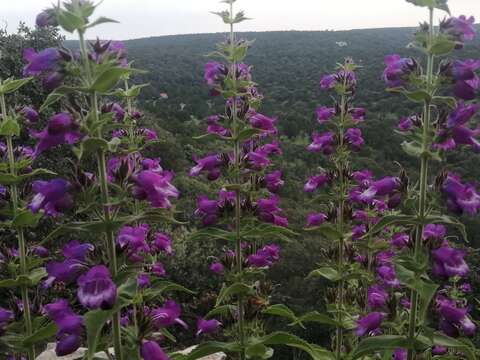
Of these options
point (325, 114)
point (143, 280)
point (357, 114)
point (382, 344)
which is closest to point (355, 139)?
point (357, 114)

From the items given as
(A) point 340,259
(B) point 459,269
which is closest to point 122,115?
(A) point 340,259

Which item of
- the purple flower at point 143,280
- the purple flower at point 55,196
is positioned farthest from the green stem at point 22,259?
the purple flower at point 55,196

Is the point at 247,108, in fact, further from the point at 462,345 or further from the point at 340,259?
the point at 462,345

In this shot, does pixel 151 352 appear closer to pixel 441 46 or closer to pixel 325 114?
pixel 441 46

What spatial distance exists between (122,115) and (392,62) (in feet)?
6.38

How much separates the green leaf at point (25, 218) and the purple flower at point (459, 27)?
2.80 m

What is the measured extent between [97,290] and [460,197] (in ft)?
6.98

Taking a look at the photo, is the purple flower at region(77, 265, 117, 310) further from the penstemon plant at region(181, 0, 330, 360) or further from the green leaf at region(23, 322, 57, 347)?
the penstemon plant at region(181, 0, 330, 360)

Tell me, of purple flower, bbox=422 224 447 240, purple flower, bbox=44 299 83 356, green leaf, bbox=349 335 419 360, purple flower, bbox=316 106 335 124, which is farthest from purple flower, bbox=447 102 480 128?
purple flower, bbox=44 299 83 356

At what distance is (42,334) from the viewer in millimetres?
3205

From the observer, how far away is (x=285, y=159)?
21.7m

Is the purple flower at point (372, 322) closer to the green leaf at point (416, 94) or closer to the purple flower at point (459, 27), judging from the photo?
the green leaf at point (416, 94)

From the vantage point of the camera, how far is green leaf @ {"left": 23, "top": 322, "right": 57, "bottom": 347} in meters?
3.12

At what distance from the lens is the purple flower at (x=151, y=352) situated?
272 centimetres
